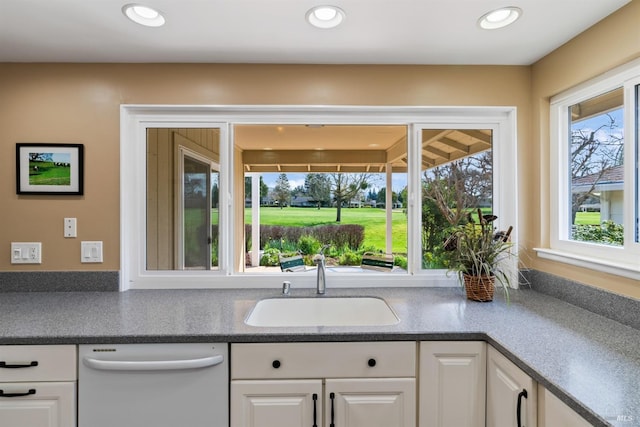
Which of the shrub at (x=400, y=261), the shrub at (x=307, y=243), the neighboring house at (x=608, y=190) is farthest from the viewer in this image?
the shrub at (x=307, y=243)

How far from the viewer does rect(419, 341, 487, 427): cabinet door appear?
1.32 m


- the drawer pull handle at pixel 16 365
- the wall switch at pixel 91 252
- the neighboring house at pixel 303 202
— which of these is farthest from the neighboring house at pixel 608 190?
the wall switch at pixel 91 252

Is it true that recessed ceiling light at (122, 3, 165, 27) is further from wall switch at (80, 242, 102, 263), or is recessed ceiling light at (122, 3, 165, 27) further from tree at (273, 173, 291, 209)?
tree at (273, 173, 291, 209)

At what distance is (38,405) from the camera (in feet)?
4.24

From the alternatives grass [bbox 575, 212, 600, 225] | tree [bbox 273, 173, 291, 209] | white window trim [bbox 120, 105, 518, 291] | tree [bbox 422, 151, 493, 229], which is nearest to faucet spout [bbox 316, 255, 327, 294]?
white window trim [bbox 120, 105, 518, 291]

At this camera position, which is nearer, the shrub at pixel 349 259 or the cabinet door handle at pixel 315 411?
the cabinet door handle at pixel 315 411

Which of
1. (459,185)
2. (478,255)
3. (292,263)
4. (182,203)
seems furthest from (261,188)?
(478,255)

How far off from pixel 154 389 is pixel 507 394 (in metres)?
1.32

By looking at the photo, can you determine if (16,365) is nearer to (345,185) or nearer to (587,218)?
(587,218)

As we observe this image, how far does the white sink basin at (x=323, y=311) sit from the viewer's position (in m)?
1.83

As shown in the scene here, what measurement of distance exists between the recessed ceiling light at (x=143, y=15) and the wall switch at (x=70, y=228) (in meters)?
1.16

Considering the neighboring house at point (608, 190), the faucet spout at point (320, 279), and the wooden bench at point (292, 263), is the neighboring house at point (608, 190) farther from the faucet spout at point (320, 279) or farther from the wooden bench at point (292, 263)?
the wooden bench at point (292, 263)

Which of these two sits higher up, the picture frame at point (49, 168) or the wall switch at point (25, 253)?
the picture frame at point (49, 168)

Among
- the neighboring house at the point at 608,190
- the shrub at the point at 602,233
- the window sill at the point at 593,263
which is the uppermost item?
the neighboring house at the point at 608,190
